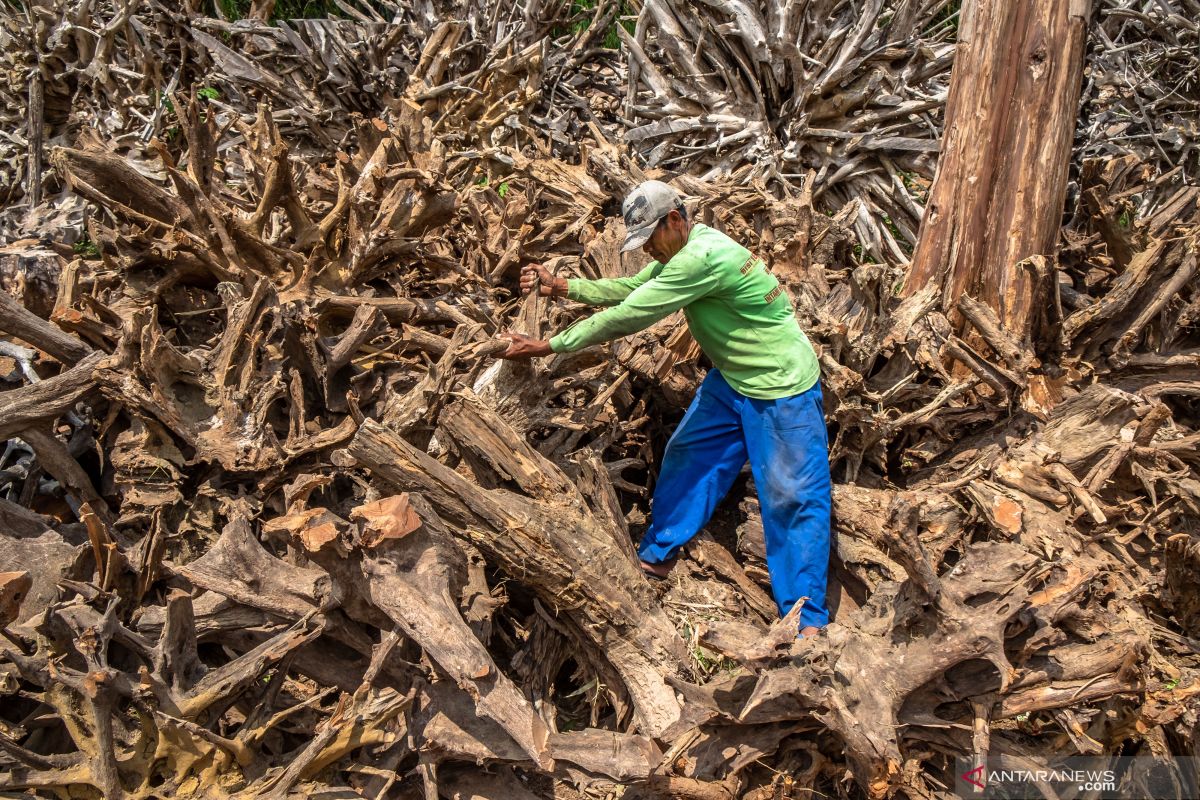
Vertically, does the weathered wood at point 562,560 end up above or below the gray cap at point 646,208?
below

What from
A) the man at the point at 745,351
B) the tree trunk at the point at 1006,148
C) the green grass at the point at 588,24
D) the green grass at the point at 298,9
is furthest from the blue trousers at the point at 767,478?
the green grass at the point at 298,9

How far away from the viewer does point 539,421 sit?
11.6 feet

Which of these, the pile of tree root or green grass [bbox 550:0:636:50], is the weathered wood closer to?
the pile of tree root

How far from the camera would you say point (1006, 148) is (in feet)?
13.3

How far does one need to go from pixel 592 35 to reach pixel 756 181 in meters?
3.07

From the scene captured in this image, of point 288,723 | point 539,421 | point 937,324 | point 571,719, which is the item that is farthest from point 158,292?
point 937,324

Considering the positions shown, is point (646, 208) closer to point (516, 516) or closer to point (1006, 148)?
point (516, 516)

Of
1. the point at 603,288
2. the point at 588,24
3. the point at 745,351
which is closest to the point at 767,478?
the point at 745,351

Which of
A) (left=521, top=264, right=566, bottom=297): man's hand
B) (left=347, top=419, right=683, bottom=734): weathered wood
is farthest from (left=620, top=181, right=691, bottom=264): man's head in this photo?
(left=347, top=419, right=683, bottom=734): weathered wood

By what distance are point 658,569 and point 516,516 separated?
3.02ft

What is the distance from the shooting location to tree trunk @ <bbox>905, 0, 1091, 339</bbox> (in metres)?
3.93

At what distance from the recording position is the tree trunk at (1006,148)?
393cm

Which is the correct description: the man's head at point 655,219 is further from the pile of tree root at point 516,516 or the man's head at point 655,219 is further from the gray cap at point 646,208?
the pile of tree root at point 516,516

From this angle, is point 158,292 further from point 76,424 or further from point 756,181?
point 756,181
